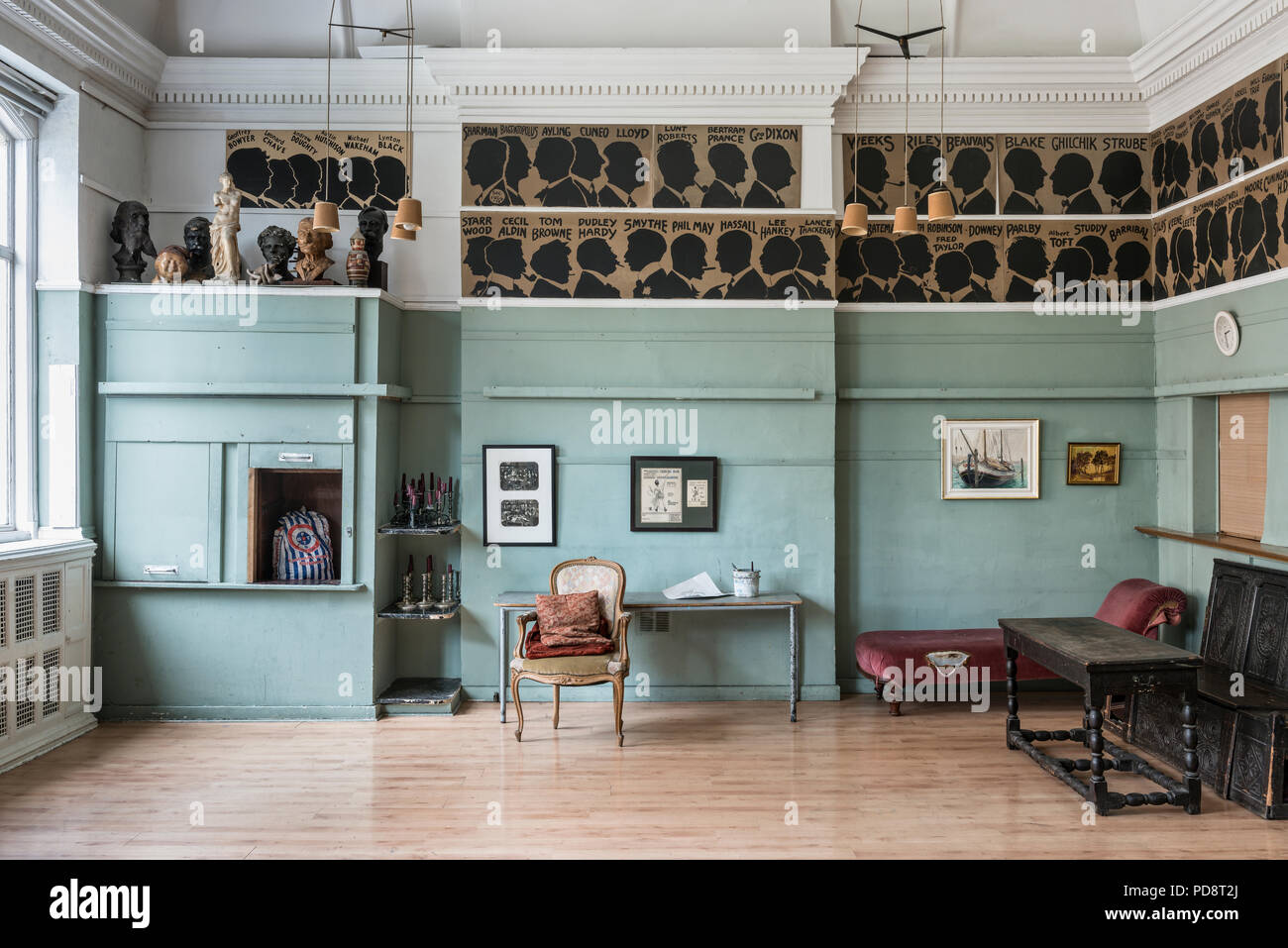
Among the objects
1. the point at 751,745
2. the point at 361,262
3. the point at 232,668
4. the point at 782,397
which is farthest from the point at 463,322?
the point at 751,745

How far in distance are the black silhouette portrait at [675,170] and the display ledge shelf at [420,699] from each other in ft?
13.5

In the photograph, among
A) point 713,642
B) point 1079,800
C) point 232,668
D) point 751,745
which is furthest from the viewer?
point 713,642

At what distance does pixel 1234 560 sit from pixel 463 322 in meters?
5.90

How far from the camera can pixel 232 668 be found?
20.5 feet

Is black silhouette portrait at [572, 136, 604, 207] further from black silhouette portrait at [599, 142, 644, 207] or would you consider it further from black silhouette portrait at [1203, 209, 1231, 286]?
black silhouette portrait at [1203, 209, 1231, 286]

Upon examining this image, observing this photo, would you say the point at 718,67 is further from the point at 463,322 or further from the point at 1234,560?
the point at 1234,560

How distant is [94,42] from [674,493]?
5206 mm

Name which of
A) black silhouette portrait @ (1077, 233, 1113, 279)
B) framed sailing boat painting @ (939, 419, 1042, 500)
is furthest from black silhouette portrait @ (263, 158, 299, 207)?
black silhouette portrait @ (1077, 233, 1113, 279)

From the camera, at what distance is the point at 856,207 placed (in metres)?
5.43

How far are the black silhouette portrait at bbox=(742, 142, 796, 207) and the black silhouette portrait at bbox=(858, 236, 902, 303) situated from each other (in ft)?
2.75

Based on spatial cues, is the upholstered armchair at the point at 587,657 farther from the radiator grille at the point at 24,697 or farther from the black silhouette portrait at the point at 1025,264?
the black silhouette portrait at the point at 1025,264

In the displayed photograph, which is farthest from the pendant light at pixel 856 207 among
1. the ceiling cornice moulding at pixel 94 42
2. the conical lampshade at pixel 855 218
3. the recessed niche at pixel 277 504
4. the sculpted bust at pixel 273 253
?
the ceiling cornice moulding at pixel 94 42

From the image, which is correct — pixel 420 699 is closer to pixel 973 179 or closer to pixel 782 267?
pixel 782 267

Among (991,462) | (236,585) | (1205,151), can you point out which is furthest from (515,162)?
(1205,151)
